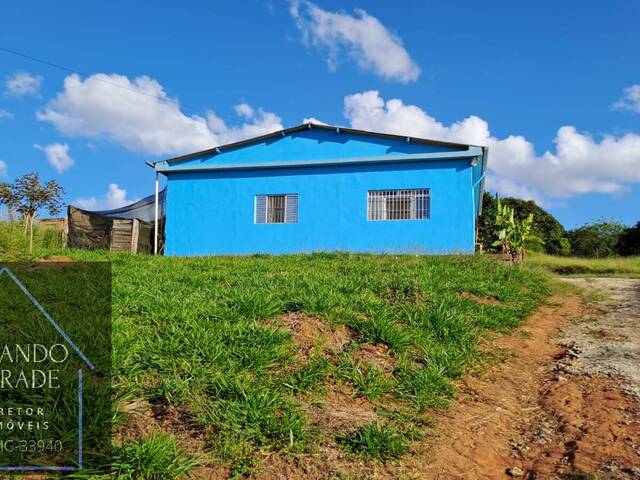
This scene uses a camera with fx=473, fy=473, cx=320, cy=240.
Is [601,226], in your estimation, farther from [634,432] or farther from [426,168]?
[634,432]

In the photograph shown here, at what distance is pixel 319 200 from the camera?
1398 centimetres

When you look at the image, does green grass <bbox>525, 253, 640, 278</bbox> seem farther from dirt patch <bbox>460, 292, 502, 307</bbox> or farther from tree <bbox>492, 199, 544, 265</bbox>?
dirt patch <bbox>460, 292, 502, 307</bbox>

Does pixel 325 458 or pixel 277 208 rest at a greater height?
A: pixel 277 208

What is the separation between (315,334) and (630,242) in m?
34.5

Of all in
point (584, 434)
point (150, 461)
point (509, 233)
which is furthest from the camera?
point (509, 233)

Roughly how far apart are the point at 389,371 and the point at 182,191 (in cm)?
1265

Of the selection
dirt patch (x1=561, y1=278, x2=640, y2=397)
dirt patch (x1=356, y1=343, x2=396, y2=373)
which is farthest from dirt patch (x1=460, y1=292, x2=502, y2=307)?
dirt patch (x1=356, y1=343, x2=396, y2=373)

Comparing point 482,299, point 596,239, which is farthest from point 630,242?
point 482,299

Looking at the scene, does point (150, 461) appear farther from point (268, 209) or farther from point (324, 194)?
point (268, 209)

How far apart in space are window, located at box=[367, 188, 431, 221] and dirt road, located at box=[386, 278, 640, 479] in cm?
769

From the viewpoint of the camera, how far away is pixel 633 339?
205 inches

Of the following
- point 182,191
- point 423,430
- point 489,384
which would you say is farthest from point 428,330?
point 182,191

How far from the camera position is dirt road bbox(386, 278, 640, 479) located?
2816 millimetres

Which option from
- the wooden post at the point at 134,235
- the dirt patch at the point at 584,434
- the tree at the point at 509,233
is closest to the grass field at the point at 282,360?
the dirt patch at the point at 584,434
